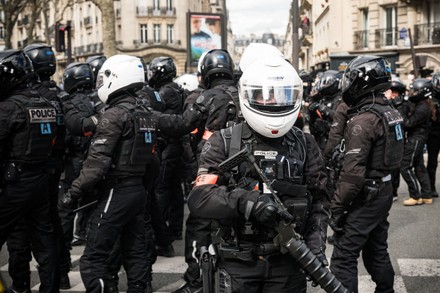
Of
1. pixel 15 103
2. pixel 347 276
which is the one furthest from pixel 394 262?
pixel 15 103

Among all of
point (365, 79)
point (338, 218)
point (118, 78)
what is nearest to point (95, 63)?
point (118, 78)

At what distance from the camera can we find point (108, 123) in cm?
436

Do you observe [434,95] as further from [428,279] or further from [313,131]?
[428,279]

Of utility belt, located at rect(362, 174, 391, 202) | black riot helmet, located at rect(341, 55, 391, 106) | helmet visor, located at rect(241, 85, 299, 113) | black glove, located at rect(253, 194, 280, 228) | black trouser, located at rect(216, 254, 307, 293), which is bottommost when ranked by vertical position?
black trouser, located at rect(216, 254, 307, 293)

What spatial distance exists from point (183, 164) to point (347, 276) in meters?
3.62

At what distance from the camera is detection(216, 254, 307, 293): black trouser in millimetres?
3141

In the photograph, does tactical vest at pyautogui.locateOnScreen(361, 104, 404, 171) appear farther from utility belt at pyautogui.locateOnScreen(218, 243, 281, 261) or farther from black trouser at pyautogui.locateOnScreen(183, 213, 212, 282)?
utility belt at pyautogui.locateOnScreen(218, 243, 281, 261)

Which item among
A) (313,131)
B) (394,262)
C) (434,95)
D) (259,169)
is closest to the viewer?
(259,169)

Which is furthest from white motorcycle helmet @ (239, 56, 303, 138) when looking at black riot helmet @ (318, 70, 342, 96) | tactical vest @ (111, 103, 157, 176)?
black riot helmet @ (318, 70, 342, 96)

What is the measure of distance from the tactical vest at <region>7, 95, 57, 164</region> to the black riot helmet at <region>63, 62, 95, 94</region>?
1.45 metres

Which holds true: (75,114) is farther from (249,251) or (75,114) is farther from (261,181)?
(249,251)

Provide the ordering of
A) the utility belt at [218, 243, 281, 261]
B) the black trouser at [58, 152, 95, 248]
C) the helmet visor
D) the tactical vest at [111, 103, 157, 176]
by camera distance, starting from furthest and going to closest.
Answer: the black trouser at [58, 152, 95, 248] → the tactical vest at [111, 103, 157, 176] → the helmet visor → the utility belt at [218, 243, 281, 261]

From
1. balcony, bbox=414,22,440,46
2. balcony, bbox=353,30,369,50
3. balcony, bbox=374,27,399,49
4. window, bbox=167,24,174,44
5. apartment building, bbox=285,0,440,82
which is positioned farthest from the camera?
window, bbox=167,24,174,44

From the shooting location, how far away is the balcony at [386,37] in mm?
28922
